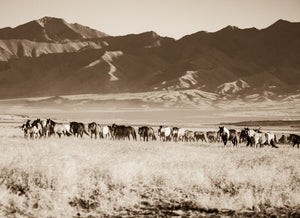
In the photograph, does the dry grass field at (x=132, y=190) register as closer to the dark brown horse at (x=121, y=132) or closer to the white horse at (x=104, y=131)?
the dark brown horse at (x=121, y=132)

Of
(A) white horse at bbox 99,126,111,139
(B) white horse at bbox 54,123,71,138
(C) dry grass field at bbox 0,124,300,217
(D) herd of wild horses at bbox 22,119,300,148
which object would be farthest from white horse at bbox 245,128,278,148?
(C) dry grass field at bbox 0,124,300,217

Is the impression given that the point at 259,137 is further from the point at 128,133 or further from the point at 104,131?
the point at 104,131

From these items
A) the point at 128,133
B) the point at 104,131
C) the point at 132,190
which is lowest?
the point at 132,190

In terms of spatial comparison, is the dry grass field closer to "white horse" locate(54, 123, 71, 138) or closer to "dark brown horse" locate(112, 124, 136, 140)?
"white horse" locate(54, 123, 71, 138)

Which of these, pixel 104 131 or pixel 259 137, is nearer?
pixel 259 137

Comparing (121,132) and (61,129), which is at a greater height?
(61,129)

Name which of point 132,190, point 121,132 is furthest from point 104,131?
point 132,190

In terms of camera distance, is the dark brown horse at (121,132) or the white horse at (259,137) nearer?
the white horse at (259,137)

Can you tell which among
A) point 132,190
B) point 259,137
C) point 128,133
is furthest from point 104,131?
point 132,190

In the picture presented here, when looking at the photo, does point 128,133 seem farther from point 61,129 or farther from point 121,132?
point 61,129

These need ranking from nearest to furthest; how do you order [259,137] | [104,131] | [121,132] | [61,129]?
[259,137] < [61,129] < [121,132] < [104,131]

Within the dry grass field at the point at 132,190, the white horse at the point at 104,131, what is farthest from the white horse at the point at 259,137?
the dry grass field at the point at 132,190

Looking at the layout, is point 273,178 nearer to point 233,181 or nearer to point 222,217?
point 233,181

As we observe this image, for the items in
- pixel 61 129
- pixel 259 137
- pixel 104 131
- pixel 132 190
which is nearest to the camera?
pixel 132 190
